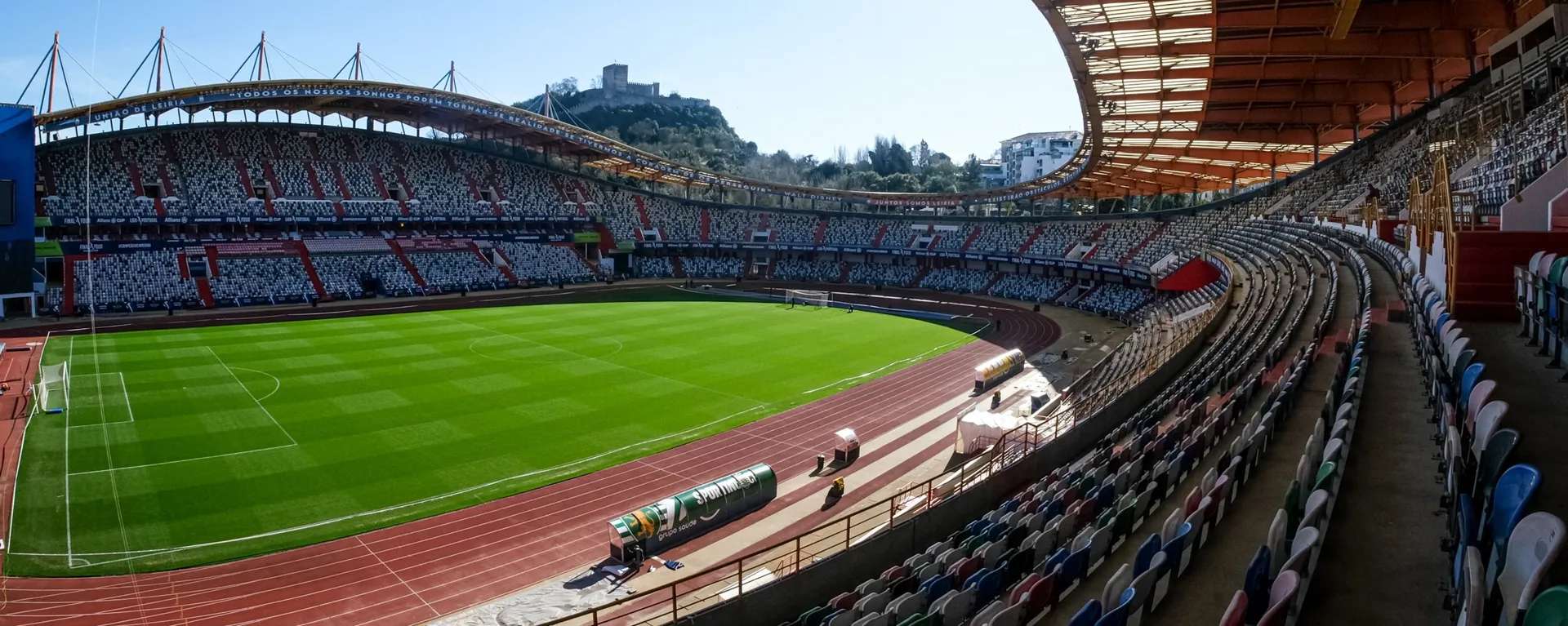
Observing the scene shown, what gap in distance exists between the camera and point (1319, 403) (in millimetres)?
12156

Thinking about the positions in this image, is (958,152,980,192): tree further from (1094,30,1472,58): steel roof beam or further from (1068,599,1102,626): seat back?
(1068,599,1102,626): seat back

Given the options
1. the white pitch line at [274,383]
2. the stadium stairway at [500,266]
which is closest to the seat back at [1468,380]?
the white pitch line at [274,383]

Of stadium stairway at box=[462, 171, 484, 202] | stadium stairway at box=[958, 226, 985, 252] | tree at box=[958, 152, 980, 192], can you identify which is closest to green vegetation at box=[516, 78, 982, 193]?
tree at box=[958, 152, 980, 192]

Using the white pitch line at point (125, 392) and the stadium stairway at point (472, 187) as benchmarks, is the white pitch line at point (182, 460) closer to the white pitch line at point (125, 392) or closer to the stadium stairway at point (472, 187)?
the white pitch line at point (125, 392)

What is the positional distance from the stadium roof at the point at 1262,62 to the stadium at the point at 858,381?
0.19 m

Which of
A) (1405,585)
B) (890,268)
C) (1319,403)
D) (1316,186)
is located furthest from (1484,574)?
(890,268)

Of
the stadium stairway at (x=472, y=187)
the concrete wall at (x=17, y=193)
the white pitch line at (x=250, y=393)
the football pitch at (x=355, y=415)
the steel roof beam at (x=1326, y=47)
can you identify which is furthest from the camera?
the stadium stairway at (x=472, y=187)

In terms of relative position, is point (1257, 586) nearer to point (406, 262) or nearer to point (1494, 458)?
point (1494, 458)

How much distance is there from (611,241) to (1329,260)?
56.6 metres

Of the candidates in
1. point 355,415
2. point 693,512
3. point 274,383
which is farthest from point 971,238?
point 693,512

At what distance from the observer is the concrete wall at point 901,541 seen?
37.6 ft

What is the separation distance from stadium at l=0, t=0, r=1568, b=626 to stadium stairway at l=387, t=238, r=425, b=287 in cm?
46

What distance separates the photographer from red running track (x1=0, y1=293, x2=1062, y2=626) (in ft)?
47.8

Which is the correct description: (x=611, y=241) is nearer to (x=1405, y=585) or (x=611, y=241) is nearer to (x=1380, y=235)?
(x=1380, y=235)
